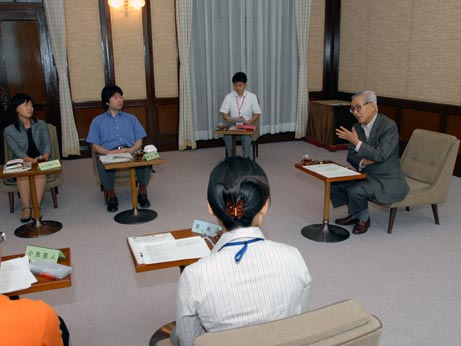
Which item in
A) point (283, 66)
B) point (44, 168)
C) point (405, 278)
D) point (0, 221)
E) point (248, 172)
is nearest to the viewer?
point (248, 172)

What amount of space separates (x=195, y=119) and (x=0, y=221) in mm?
3695

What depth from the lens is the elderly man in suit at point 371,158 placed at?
3.76 metres

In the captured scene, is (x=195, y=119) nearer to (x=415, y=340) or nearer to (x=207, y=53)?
(x=207, y=53)

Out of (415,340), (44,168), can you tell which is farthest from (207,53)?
(415,340)

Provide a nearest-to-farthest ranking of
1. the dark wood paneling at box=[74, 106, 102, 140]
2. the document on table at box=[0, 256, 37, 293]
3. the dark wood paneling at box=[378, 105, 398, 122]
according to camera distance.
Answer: the document on table at box=[0, 256, 37, 293], the dark wood paneling at box=[378, 105, 398, 122], the dark wood paneling at box=[74, 106, 102, 140]

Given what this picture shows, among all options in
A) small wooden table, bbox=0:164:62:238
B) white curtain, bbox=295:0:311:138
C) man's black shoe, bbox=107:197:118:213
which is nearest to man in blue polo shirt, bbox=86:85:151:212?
man's black shoe, bbox=107:197:118:213

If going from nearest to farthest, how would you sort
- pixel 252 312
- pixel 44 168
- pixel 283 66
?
pixel 252 312
pixel 44 168
pixel 283 66

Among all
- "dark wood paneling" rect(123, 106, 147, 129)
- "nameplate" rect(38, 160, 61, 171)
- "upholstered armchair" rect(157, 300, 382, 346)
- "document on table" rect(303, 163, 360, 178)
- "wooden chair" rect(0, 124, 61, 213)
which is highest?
"upholstered armchair" rect(157, 300, 382, 346)

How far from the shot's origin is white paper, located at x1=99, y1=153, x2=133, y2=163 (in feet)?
13.6

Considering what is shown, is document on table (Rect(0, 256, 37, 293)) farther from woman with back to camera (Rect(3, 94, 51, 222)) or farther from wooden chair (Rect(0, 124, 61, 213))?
wooden chair (Rect(0, 124, 61, 213))

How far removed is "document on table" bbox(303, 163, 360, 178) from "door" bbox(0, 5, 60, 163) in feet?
15.1

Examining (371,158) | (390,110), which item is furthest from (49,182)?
(390,110)

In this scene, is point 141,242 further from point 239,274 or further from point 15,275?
point 239,274

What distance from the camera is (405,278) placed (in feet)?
10.5
